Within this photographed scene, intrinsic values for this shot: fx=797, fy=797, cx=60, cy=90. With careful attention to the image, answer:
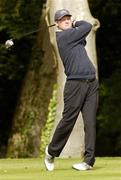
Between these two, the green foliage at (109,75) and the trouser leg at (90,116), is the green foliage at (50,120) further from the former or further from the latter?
the trouser leg at (90,116)

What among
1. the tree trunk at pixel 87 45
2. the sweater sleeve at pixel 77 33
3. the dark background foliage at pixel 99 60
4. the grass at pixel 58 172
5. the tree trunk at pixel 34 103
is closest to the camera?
the grass at pixel 58 172

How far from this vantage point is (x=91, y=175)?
344 inches

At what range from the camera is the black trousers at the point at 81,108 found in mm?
8977

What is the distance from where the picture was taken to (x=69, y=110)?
9.02 metres

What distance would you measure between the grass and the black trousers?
267 millimetres

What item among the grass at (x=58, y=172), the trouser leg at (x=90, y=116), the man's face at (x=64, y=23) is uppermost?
the man's face at (x=64, y=23)

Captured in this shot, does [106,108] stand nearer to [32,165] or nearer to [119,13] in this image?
[119,13]

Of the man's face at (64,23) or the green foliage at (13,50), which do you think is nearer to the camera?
the man's face at (64,23)

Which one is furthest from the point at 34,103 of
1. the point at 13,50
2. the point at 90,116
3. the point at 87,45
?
the point at 90,116

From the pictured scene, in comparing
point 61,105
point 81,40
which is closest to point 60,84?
point 61,105

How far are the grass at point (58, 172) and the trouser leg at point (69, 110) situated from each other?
363mm

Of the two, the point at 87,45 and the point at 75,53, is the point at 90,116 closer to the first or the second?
the point at 75,53

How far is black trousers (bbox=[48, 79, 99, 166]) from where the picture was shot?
353 inches

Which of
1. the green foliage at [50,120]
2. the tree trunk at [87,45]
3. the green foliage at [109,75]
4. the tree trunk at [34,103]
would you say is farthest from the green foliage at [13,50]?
the tree trunk at [87,45]
